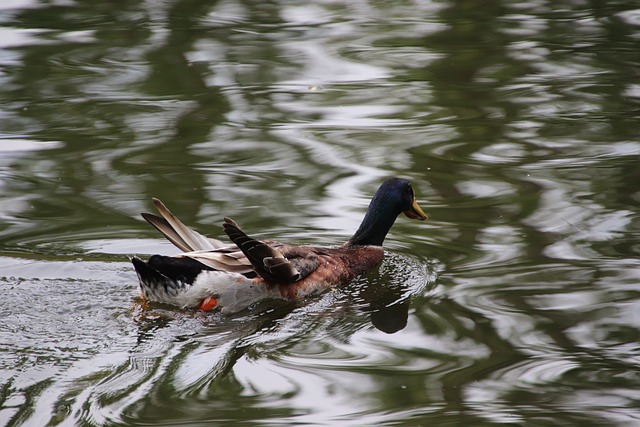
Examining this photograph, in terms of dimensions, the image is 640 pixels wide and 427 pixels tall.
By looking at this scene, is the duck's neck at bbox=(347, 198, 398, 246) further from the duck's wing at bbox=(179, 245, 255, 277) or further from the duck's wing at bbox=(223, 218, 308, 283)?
the duck's wing at bbox=(179, 245, 255, 277)

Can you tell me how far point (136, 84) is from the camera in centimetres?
1209

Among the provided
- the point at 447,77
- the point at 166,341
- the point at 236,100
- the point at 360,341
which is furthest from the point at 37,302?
the point at 447,77

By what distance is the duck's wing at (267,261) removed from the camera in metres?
7.01

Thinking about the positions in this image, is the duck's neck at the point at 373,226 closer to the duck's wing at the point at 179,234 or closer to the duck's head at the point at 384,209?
the duck's head at the point at 384,209

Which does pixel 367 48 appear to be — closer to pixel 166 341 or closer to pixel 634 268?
pixel 634 268

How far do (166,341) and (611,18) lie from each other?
10006mm

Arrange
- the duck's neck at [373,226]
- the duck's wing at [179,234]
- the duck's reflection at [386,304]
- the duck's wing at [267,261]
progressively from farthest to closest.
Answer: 1. the duck's neck at [373,226]
2. the duck's wing at [179,234]
3. the duck's wing at [267,261]
4. the duck's reflection at [386,304]

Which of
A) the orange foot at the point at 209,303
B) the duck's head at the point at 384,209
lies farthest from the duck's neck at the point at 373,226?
the orange foot at the point at 209,303

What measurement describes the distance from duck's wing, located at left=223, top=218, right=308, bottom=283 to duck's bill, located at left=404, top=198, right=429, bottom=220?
1.44m

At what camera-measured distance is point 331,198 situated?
8.97m

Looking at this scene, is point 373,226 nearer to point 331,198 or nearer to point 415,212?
point 415,212

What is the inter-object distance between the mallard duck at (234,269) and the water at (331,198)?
0.17 metres

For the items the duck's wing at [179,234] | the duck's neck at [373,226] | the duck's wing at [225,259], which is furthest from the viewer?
the duck's neck at [373,226]

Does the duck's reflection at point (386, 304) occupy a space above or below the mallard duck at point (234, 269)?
below
